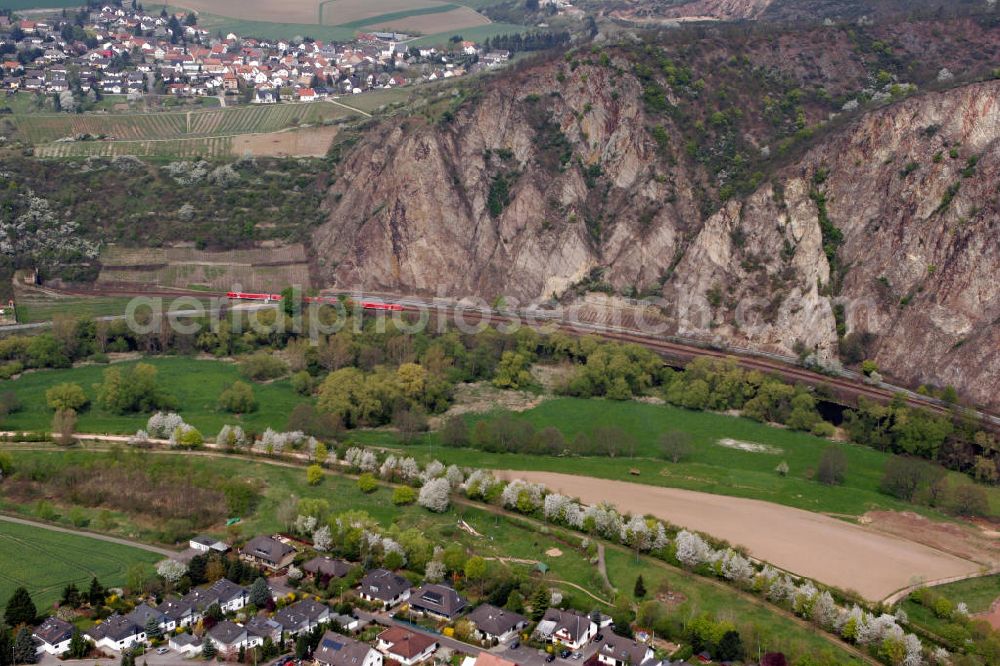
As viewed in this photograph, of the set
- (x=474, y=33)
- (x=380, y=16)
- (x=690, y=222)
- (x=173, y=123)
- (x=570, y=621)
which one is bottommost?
(x=570, y=621)

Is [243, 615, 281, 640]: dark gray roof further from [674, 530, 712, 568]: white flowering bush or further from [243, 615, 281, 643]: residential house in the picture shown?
[674, 530, 712, 568]: white flowering bush

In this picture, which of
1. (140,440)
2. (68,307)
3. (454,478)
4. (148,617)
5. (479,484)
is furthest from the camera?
(68,307)

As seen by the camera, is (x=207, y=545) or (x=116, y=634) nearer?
(x=116, y=634)

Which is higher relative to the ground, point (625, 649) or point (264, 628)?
point (625, 649)

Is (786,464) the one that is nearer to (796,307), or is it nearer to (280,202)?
(796,307)

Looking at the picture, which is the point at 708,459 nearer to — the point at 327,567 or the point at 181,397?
the point at 327,567

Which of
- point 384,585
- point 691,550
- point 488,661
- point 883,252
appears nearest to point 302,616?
point 384,585

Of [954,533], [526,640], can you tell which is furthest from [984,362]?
[526,640]
